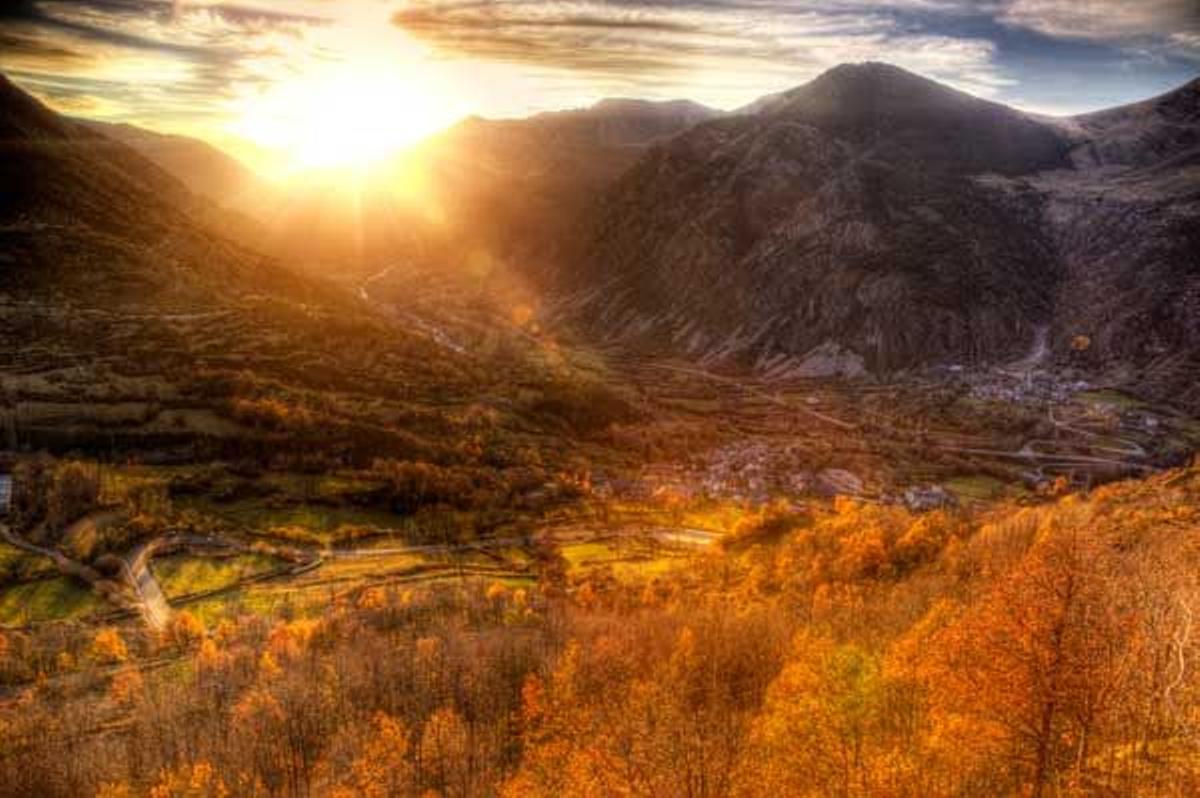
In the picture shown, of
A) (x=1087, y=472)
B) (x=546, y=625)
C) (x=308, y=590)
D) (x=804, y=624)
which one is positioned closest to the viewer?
(x=804, y=624)

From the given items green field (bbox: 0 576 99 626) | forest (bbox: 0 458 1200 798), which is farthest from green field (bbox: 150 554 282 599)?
forest (bbox: 0 458 1200 798)

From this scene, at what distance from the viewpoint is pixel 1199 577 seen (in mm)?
44156

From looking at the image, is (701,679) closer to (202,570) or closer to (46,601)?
(202,570)

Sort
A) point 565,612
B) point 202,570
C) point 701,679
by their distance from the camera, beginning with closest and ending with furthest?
point 701,679, point 565,612, point 202,570

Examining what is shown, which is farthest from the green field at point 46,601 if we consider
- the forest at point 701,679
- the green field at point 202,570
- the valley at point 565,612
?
the green field at point 202,570

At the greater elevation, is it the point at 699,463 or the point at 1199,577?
the point at 1199,577

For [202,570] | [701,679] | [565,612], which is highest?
[701,679]

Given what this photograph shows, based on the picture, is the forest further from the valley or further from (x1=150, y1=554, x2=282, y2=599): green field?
(x1=150, y1=554, x2=282, y2=599): green field

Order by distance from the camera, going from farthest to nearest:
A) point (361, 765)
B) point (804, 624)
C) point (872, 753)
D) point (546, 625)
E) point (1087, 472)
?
point (1087, 472)
point (546, 625)
point (804, 624)
point (361, 765)
point (872, 753)

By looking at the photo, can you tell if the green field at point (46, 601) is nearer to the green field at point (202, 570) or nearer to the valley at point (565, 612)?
the valley at point (565, 612)

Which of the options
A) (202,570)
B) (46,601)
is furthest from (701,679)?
(46,601)

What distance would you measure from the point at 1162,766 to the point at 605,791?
3000 cm

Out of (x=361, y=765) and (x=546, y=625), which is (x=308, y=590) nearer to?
(x=546, y=625)

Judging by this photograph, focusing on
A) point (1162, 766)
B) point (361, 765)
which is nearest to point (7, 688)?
point (361, 765)
